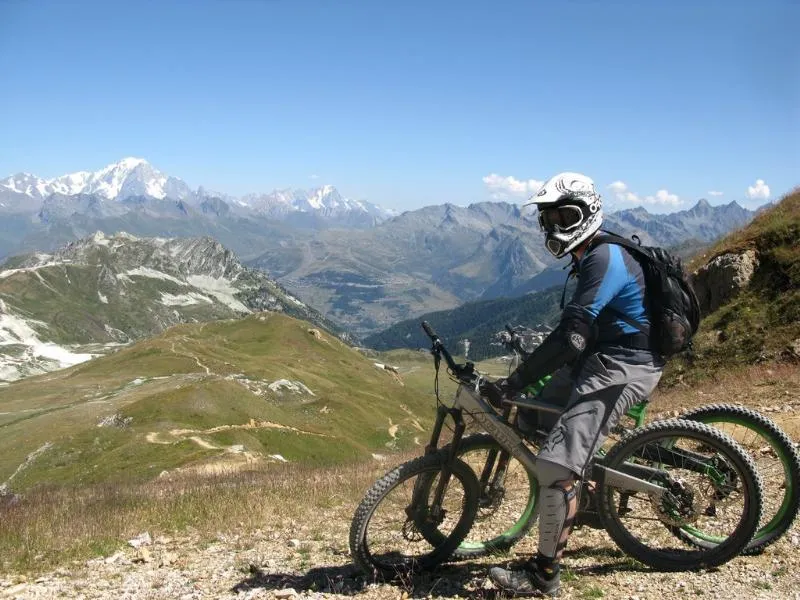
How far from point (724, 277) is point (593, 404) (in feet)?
92.7

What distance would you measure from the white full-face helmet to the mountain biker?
1cm

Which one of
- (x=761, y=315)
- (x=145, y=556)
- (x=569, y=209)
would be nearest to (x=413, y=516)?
(x=145, y=556)

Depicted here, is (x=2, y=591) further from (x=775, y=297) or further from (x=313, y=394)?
(x=313, y=394)

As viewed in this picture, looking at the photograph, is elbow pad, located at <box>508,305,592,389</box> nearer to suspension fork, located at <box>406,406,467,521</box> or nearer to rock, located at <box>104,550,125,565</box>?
suspension fork, located at <box>406,406,467,521</box>

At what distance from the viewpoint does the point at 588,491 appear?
798 cm

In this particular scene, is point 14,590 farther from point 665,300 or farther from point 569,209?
point 665,300

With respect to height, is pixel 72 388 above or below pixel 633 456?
below

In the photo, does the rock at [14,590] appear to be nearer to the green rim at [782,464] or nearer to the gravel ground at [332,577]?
the gravel ground at [332,577]

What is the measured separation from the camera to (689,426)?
7781 mm

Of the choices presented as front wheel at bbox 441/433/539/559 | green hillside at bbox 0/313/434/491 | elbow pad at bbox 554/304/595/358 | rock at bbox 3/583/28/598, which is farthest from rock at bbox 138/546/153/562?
green hillside at bbox 0/313/434/491

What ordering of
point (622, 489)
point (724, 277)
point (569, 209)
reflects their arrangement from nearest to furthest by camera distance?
1. point (569, 209)
2. point (622, 489)
3. point (724, 277)

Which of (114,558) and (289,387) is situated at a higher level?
(114,558)

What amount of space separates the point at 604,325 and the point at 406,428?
12922 centimetres

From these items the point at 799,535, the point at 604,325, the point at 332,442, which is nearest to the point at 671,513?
the point at 799,535
